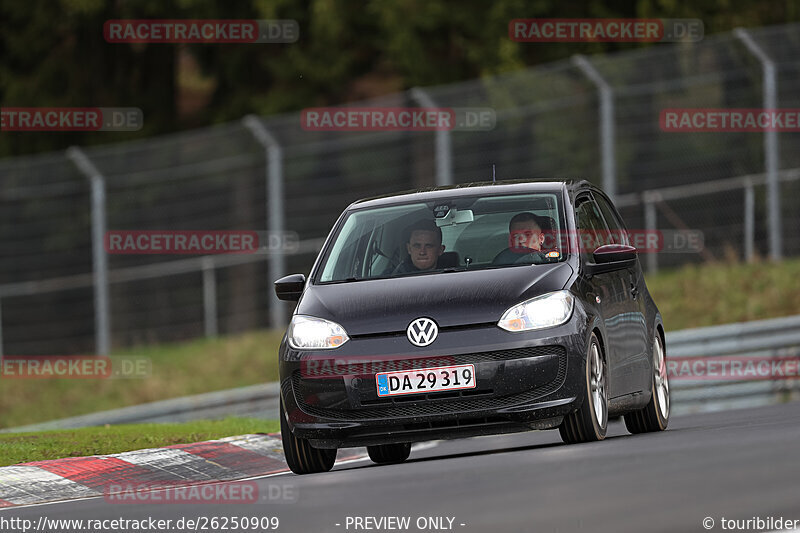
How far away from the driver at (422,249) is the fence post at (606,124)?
34.2ft

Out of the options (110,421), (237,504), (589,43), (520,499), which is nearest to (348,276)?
(237,504)

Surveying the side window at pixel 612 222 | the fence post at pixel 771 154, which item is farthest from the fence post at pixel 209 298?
the side window at pixel 612 222

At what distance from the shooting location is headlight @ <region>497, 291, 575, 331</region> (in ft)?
33.1

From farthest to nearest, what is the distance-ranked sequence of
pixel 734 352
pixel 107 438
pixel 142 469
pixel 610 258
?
pixel 734 352
pixel 107 438
pixel 142 469
pixel 610 258

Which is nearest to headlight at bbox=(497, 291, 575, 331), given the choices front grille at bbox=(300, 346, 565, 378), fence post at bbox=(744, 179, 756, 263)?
front grille at bbox=(300, 346, 565, 378)

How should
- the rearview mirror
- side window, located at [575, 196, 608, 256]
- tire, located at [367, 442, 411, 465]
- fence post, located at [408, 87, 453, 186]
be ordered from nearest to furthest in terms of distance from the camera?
side window, located at [575, 196, 608, 256], the rearview mirror, tire, located at [367, 442, 411, 465], fence post, located at [408, 87, 453, 186]

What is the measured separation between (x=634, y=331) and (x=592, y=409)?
1411mm

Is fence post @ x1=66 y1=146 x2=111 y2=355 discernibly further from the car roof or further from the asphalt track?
the asphalt track

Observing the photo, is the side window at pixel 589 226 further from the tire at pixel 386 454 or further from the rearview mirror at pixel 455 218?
the tire at pixel 386 454

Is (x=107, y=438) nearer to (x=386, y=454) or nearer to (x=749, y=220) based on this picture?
(x=386, y=454)

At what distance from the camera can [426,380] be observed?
10.0 m

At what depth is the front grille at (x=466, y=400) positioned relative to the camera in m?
10.0

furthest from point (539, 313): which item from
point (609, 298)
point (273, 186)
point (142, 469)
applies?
point (273, 186)

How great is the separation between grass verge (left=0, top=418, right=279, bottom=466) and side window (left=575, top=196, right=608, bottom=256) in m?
3.18
